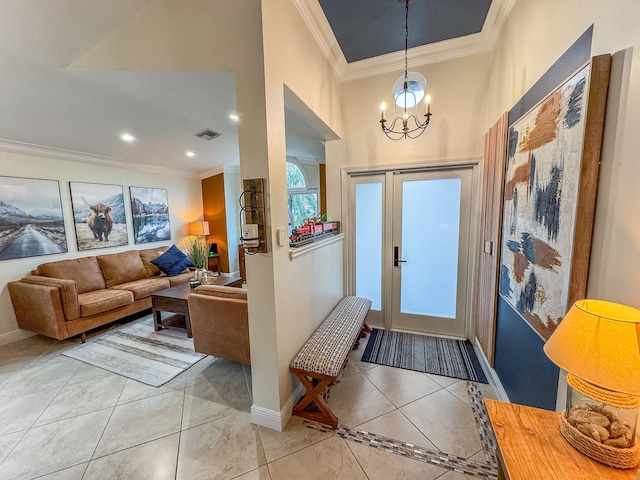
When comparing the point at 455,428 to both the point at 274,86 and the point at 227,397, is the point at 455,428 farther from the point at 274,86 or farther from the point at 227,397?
the point at 274,86

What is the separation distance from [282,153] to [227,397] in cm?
209

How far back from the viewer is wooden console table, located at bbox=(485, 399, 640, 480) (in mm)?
811

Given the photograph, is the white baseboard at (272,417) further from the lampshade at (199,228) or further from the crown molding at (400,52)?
the lampshade at (199,228)

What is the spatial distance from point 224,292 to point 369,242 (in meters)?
1.88

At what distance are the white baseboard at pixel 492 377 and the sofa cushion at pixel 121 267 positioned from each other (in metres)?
5.02

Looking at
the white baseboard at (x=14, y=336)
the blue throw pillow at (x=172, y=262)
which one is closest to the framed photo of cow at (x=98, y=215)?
the blue throw pillow at (x=172, y=262)

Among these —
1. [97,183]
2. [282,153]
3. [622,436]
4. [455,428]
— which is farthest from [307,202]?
[622,436]

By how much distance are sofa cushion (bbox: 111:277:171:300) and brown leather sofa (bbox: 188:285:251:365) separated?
5.93 ft

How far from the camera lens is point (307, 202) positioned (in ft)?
19.8

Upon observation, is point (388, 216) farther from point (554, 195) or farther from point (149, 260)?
point (149, 260)

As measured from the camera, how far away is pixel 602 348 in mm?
783

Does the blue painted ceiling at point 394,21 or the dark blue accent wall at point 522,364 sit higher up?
the blue painted ceiling at point 394,21

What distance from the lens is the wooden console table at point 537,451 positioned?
0.81 metres

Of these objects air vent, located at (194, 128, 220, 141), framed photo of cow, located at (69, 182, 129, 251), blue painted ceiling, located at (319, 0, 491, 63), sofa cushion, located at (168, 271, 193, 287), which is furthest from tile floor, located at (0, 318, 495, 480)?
blue painted ceiling, located at (319, 0, 491, 63)
